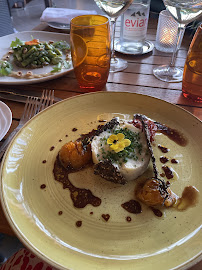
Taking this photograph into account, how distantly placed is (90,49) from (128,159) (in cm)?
65

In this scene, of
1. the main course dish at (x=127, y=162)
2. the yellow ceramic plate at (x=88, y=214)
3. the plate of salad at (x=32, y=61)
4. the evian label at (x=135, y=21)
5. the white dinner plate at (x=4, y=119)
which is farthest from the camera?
the evian label at (x=135, y=21)

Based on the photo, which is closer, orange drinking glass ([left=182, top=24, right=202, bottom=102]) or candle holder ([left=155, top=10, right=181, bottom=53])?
orange drinking glass ([left=182, top=24, right=202, bottom=102])

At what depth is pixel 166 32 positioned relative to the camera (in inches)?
65.6

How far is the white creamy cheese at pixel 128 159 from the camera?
0.89m

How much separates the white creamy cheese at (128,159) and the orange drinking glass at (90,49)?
1.36 feet

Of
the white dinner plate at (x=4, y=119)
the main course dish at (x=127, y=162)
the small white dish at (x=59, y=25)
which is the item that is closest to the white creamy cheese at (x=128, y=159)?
the main course dish at (x=127, y=162)

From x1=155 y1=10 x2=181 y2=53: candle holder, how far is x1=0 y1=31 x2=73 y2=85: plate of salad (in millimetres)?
676

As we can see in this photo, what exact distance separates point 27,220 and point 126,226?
1.02 feet

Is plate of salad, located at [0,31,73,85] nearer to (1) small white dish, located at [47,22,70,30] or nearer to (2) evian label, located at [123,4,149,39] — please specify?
(1) small white dish, located at [47,22,70,30]

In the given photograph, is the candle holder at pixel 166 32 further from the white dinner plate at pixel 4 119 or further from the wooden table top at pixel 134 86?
the white dinner plate at pixel 4 119

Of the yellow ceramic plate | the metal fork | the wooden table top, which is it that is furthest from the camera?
the wooden table top

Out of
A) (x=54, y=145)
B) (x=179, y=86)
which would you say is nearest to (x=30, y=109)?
(x=54, y=145)

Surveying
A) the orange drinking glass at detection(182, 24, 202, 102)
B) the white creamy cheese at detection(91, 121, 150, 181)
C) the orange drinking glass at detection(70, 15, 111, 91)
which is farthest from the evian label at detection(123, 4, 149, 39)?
the white creamy cheese at detection(91, 121, 150, 181)

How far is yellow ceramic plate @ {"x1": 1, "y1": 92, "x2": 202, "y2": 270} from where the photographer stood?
65cm
